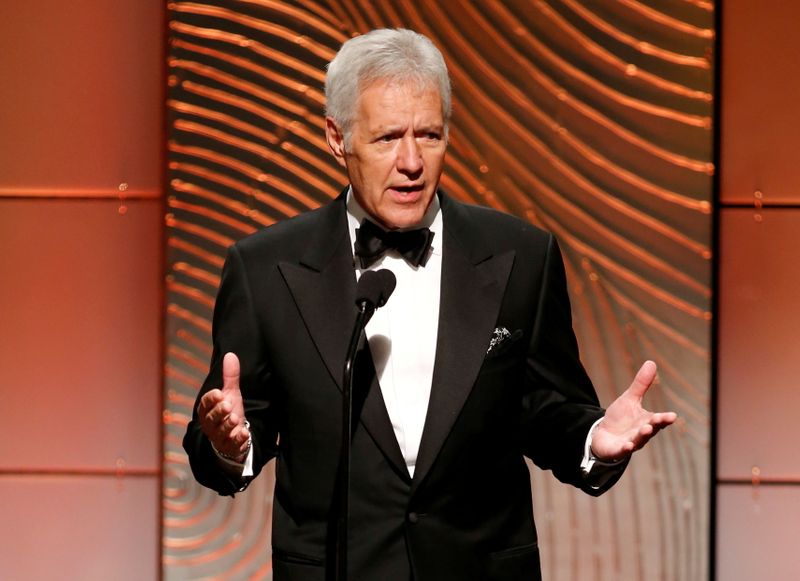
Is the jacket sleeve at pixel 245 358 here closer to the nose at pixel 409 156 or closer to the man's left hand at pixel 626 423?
the nose at pixel 409 156

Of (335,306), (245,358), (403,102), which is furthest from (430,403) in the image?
(403,102)

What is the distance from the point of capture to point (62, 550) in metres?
3.73

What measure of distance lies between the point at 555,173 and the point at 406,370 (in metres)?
1.57

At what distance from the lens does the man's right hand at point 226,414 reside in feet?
5.89

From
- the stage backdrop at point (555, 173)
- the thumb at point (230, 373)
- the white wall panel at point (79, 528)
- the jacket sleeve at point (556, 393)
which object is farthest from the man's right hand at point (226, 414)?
the white wall panel at point (79, 528)

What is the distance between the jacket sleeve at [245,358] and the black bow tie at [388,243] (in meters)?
0.21

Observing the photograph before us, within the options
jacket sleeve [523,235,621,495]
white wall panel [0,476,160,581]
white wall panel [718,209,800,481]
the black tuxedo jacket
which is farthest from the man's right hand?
white wall panel [718,209,800,481]

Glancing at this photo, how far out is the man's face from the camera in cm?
203

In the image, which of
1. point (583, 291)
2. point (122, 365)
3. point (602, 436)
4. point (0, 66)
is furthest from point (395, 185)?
point (0, 66)

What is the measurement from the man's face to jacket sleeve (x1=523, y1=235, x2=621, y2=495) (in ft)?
0.97

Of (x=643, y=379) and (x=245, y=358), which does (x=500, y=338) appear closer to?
(x=643, y=379)

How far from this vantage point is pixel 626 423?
1.92 metres

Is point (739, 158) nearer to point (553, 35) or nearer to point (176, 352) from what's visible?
point (553, 35)

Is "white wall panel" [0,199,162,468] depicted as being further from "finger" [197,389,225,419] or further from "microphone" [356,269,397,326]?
"microphone" [356,269,397,326]
